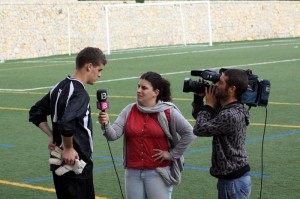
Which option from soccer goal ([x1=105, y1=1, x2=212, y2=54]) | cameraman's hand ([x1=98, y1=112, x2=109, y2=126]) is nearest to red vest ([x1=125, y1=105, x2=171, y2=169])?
cameraman's hand ([x1=98, y1=112, x2=109, y2=126])

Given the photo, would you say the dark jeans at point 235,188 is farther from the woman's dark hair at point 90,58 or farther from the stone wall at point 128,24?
the stone wall at point 128,24

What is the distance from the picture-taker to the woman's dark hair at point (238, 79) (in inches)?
250

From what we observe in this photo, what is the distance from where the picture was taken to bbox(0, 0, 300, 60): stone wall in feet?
129

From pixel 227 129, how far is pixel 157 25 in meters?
40.4

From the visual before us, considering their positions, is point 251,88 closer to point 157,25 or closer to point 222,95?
point 222,95

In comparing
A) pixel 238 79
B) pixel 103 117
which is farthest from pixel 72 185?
pixel 238 79

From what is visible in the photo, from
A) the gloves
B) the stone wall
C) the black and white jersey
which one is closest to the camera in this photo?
the black and white jersey

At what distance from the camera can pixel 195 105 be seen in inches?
261

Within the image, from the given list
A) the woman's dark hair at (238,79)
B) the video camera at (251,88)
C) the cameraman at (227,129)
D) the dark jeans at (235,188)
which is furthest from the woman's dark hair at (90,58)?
the dark jeans at (235,188)

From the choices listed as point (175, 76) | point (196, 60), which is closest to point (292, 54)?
point (196, 60)

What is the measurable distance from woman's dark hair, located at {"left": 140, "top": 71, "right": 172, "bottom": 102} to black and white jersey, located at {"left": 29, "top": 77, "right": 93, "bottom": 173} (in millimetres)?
581

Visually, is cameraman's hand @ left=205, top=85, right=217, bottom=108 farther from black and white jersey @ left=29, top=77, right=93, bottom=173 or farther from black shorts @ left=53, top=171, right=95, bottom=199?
black shorts @ left=53, top=171, right=95, bottom=199

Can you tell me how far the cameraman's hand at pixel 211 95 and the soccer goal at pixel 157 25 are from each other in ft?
117

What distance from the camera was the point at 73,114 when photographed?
20.9ft
